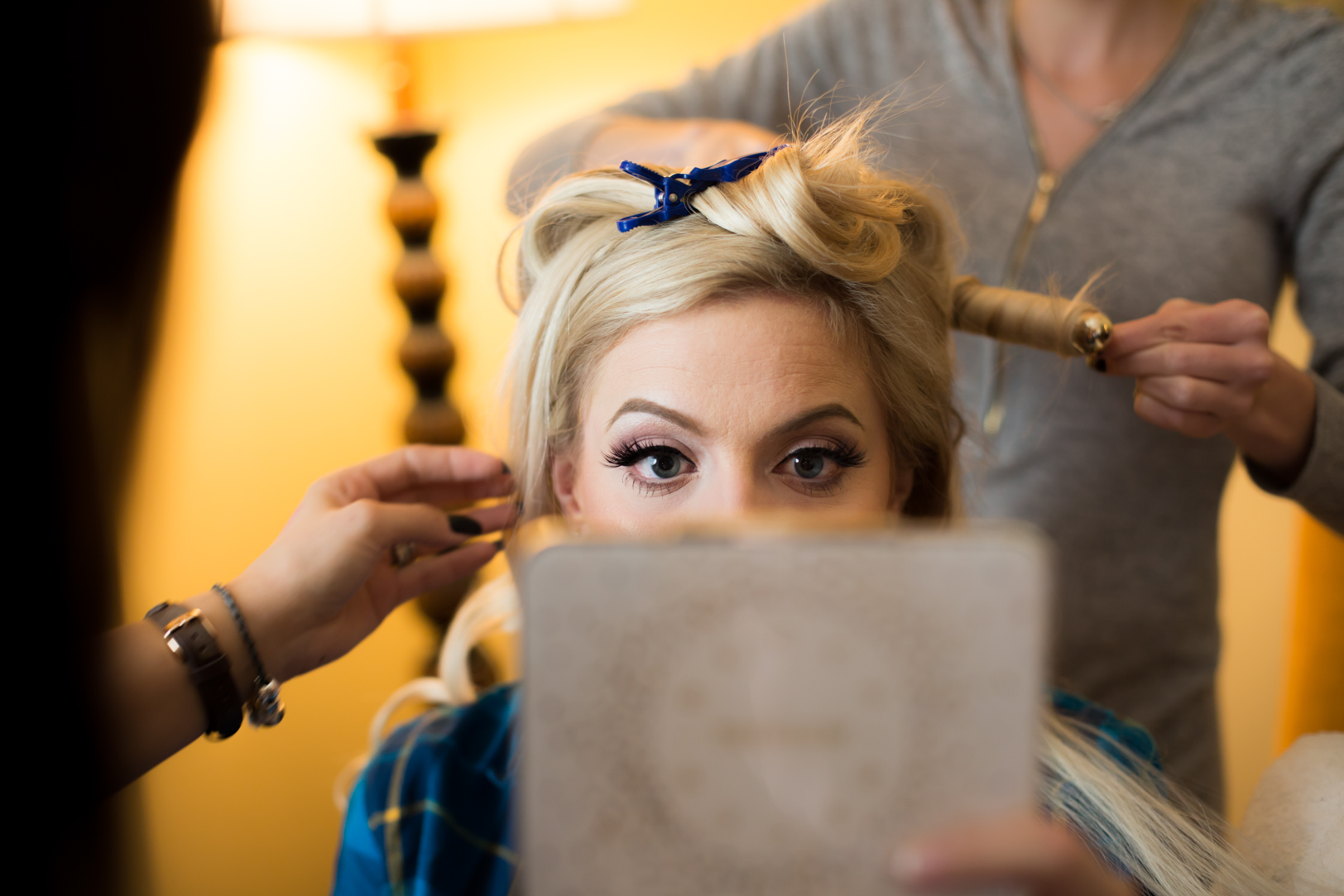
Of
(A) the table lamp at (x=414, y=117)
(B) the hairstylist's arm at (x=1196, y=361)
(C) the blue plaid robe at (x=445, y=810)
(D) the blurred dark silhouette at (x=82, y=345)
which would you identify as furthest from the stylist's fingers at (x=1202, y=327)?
(A) the table lamp at (x=414, y=117)

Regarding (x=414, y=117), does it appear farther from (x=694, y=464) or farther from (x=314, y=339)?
(x=694, y=464)

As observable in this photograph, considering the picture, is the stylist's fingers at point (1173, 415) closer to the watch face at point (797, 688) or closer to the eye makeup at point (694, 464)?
the eye makeup at point (694, 464)

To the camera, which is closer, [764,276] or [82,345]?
[764,276]

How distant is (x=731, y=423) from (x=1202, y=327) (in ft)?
1.48

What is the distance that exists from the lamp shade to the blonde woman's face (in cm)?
86

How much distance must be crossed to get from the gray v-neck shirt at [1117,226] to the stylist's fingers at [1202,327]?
244 millimetres

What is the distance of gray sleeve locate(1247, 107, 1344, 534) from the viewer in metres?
0.95

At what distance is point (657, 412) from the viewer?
76cm

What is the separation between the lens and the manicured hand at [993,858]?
392mm

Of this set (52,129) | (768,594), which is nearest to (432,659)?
(52,129)

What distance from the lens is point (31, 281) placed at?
0.85m

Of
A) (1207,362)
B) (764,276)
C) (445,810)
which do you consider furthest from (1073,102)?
(445,810)

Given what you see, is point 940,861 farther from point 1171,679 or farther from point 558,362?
point 1171,679

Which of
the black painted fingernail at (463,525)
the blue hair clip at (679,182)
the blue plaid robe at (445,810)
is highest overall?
the blue hair clip at (679,182)
